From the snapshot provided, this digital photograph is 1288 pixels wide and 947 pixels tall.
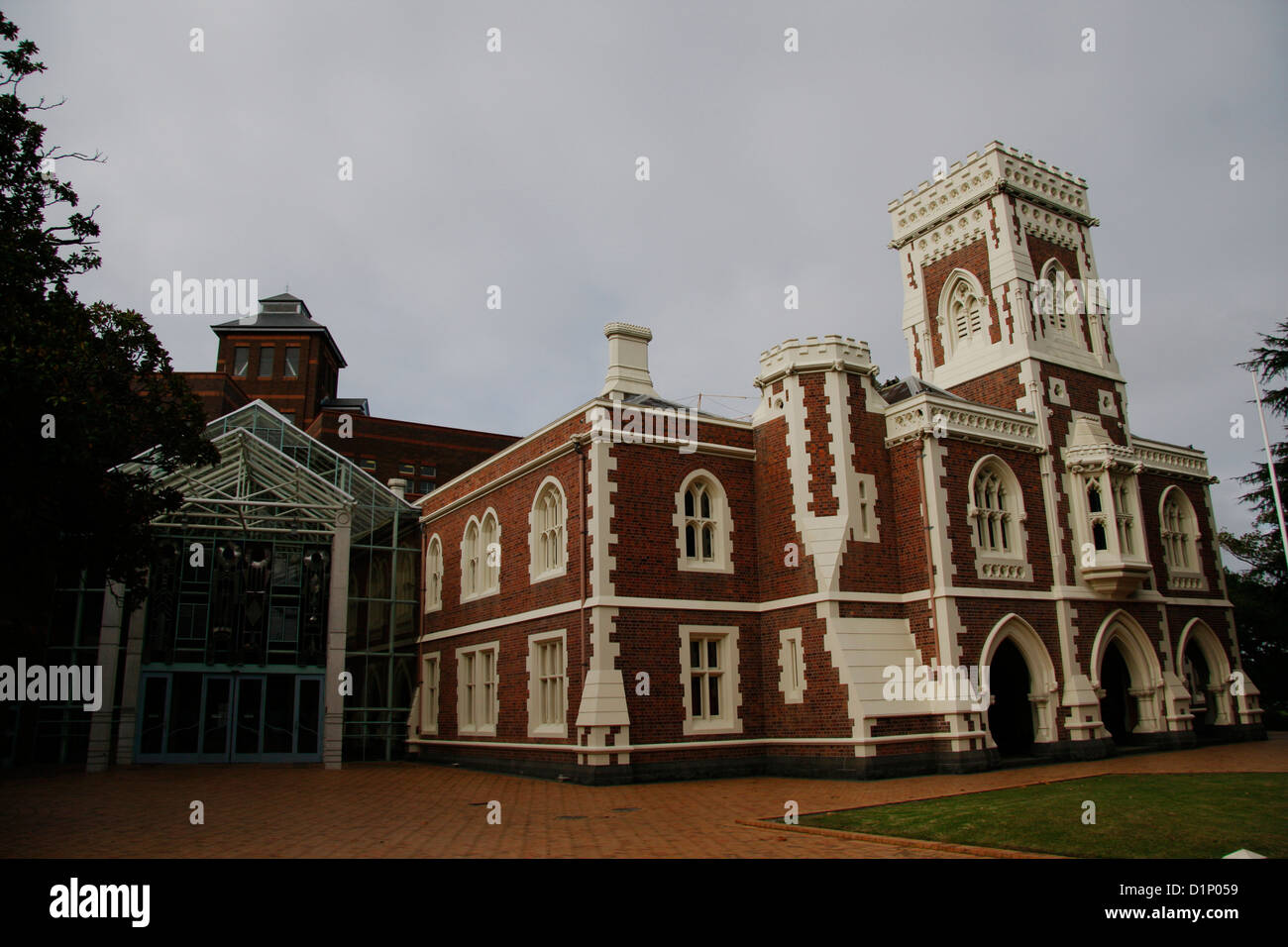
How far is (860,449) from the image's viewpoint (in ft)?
65.5

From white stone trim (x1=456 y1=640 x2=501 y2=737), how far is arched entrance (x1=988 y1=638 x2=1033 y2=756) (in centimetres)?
1175

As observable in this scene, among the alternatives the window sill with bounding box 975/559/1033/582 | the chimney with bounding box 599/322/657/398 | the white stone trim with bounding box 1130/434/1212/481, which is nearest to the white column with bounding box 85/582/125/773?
the chimney with bounding box 599/322/657/398

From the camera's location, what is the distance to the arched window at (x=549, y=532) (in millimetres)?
20688

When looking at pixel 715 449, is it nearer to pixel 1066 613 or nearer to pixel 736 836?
pixel 1066 613

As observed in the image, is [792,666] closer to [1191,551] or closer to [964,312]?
[964,312]

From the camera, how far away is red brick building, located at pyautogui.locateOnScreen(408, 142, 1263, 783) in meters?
18.6

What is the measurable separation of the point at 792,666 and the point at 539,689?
5765mm

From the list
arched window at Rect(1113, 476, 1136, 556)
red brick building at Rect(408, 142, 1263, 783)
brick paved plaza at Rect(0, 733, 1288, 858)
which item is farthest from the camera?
arched window at Rect(1113, 476, 1136, 556)

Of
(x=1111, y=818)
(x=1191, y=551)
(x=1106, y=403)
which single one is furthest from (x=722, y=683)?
(x=1191, y=551)

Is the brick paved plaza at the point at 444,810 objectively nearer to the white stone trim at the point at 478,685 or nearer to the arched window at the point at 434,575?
the white stone trim at the point at 478,685

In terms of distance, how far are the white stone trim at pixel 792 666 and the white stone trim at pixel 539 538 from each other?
4958 mm

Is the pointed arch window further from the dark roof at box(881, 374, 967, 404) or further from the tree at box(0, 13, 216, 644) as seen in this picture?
the tree at box(0, 13, 216, 644)

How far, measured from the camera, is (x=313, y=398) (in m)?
56.9
